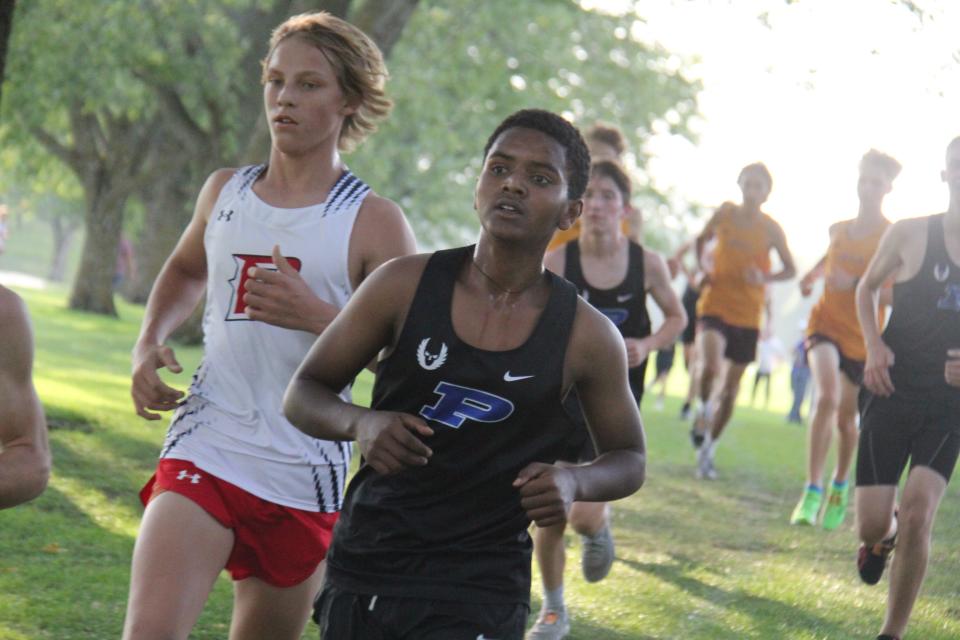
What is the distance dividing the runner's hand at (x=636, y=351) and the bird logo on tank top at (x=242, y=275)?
328cm

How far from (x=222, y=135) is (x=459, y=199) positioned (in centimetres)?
1440

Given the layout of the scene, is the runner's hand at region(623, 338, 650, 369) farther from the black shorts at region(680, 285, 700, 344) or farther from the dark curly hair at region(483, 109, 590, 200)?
the black shorts at region(680, 285, 700, 344)

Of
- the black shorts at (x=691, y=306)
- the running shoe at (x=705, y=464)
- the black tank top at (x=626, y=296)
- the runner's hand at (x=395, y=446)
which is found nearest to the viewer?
the runner's hand at (x=395, y=446)

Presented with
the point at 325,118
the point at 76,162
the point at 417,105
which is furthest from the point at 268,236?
the point at 76,162

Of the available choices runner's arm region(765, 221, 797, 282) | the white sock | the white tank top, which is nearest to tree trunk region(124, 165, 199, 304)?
runner's arm region(765, 221, 797, 282)

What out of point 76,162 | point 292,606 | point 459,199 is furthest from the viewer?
point 459,199

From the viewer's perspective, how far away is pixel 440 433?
3.79 meters

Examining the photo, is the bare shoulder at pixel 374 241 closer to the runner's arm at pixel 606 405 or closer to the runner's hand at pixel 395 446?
the runner's arm at pixel 606 405

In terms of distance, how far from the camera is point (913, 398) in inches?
290

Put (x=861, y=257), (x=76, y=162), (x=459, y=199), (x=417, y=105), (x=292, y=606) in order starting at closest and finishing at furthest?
(x=292, y=606)
(x=861, y=257)
(x=417, y=105)
(x=76, y=162)
(x=459, y=199)

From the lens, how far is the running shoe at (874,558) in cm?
785

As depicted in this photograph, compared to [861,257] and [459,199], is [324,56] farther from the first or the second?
[459,199]

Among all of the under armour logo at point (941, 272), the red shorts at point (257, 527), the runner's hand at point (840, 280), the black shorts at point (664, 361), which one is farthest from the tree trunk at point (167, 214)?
the red shorts at point (257, 527)

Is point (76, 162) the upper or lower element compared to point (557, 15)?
lower
